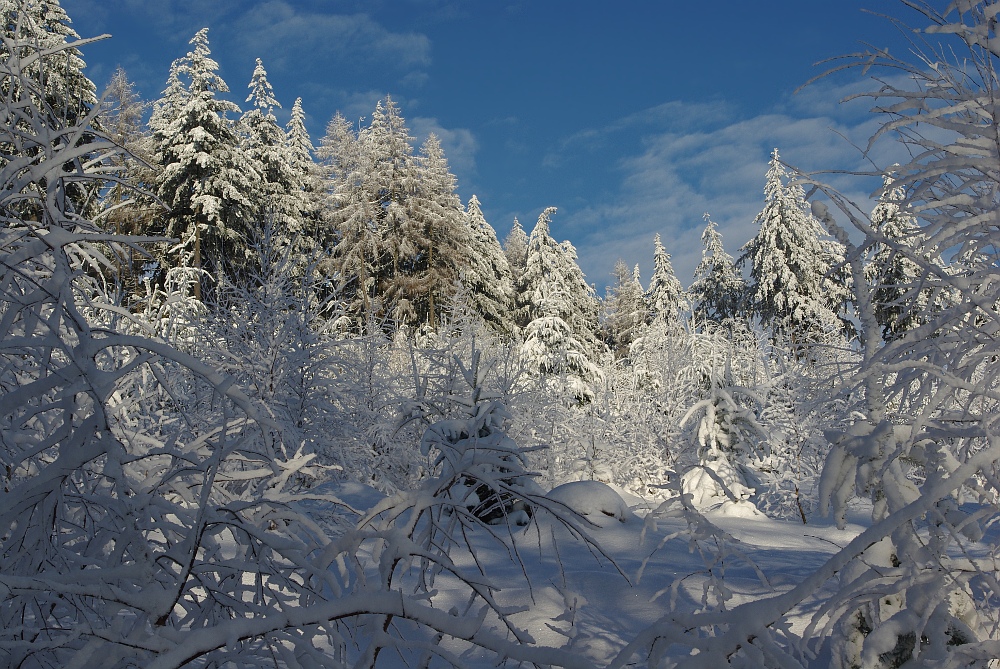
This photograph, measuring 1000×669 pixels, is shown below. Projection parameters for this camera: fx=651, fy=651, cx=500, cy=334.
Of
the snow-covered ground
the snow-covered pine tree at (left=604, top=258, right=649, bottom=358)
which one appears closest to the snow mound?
the snow-covered ground

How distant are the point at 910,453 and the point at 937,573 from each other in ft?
2.63

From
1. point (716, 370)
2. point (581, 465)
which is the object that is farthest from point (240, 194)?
point (716, 370)

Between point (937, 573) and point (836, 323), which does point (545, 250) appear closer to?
point (836, 323)

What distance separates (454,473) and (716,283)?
40.1 m

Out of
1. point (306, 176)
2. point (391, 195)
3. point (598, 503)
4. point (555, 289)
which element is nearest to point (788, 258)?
point (555, 289)

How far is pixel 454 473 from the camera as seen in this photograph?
1.84m

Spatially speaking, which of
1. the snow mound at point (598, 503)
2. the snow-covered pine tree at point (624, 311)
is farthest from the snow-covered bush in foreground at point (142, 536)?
the snow-covered pine tree at point (624, 311)

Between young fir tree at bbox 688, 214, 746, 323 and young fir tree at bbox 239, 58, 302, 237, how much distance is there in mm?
22974

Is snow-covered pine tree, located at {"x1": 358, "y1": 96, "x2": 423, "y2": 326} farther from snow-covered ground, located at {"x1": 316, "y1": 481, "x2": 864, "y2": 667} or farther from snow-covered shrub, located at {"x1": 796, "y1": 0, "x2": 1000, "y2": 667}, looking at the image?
snow-covered shrub, located at {"x1": 796, "y1": 0, "x2": 1000, "y2": 667}

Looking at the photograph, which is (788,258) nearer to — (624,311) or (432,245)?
(624,311)

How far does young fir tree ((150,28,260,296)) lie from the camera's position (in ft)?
79.0

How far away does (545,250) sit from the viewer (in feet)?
112

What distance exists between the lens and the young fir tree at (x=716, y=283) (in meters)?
39.0

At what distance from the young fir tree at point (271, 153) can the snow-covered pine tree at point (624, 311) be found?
21924mm
